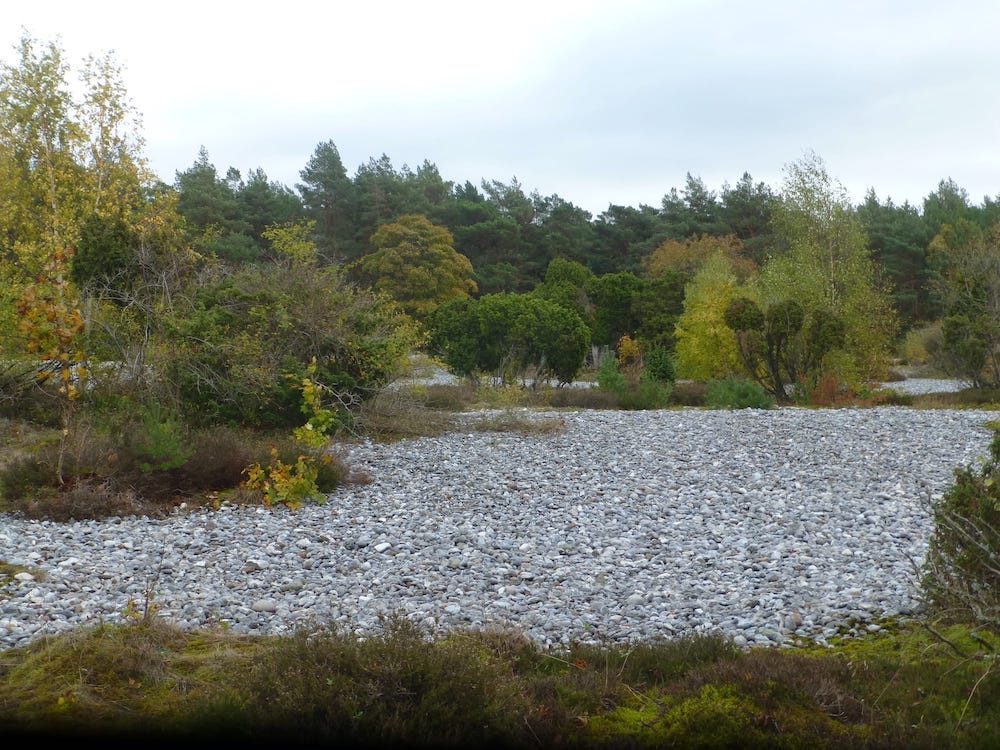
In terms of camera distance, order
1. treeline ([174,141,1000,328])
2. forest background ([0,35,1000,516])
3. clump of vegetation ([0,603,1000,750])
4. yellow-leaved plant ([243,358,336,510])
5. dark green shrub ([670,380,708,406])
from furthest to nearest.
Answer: treeline ([174,141,1000,328])
dark green shrub ([670,380,708,406])
forest background ([0,35,1000,516])
yellow-leaved plant ([243,358,336,510])
clump of vegetation ([0,603,1000,750])

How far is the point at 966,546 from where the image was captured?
3801 mm

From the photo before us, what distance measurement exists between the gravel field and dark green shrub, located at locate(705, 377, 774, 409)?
4980mm

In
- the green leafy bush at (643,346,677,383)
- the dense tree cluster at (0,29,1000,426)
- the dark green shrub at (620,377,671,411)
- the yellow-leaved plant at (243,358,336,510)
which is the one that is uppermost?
the dense tree cluster at (0,29,1000,426)

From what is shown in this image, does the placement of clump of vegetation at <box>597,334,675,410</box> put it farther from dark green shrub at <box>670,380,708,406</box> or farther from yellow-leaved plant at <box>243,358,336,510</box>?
yellow-leaved plant at <box>243,358,336,510</box>

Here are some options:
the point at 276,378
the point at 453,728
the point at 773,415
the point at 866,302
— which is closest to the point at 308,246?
the point at 276,378

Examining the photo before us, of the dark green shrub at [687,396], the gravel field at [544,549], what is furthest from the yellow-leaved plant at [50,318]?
the dark green shrub at [687,396]

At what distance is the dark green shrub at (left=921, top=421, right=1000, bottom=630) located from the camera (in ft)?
12.0

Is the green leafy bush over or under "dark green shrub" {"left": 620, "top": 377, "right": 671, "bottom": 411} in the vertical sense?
over

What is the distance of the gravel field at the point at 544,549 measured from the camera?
4.40 meters

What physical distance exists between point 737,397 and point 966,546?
11145 millimetres

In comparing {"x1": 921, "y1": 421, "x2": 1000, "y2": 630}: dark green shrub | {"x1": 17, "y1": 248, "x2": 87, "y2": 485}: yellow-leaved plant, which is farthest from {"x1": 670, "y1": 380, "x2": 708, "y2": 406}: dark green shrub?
{"x1": 921, "y1": 421, "x2": 1000, "y2": 630}: dark green shrub

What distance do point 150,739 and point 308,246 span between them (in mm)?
16803

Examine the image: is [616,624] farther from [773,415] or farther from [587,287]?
[587,287]

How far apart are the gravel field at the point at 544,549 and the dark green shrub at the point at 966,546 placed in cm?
25
